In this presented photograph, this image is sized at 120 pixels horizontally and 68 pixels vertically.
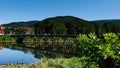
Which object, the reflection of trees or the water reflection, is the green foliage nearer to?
the water reflection

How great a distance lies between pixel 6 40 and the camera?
552 ft

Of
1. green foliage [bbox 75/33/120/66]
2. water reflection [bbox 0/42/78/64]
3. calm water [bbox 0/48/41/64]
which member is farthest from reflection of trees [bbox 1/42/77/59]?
green foliage [bbox 75/33/120/66]

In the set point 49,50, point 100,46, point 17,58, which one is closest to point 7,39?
point 49,50

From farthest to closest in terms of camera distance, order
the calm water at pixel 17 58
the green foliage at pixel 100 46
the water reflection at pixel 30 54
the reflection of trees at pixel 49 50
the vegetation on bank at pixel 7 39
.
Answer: the vegetation on bank at pixel 7 39
the reflection of trees at pixel 49 50
the water reflection at pixel 30 54
the calm water at pixel 17 58
the green foliage at pixel 100 46

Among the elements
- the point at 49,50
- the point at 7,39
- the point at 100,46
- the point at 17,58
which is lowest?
the point at 7,39

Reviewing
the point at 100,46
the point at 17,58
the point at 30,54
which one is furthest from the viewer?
the point at 30,54

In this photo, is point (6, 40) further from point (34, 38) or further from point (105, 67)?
point (105, 67)

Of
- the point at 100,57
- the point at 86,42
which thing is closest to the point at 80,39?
the point at 86,42

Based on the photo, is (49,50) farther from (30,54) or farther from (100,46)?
(100,46)

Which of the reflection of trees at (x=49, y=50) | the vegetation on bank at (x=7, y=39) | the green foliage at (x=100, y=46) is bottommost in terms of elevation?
the vegetation on bank at (x=7, y=39)

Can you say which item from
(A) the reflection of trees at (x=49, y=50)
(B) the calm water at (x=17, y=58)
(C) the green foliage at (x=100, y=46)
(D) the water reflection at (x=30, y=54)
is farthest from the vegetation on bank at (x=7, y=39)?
(C) the green foliage at (x=100, y=46)

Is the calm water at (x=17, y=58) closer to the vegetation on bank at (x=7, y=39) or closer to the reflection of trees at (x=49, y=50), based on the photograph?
the reflection of trees at (x=49, y=50)

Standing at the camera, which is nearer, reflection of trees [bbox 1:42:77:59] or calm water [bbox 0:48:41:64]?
calm water [bbox 0:48:41:64]

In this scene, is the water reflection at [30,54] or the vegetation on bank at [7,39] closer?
the water reflection at [30,54]
